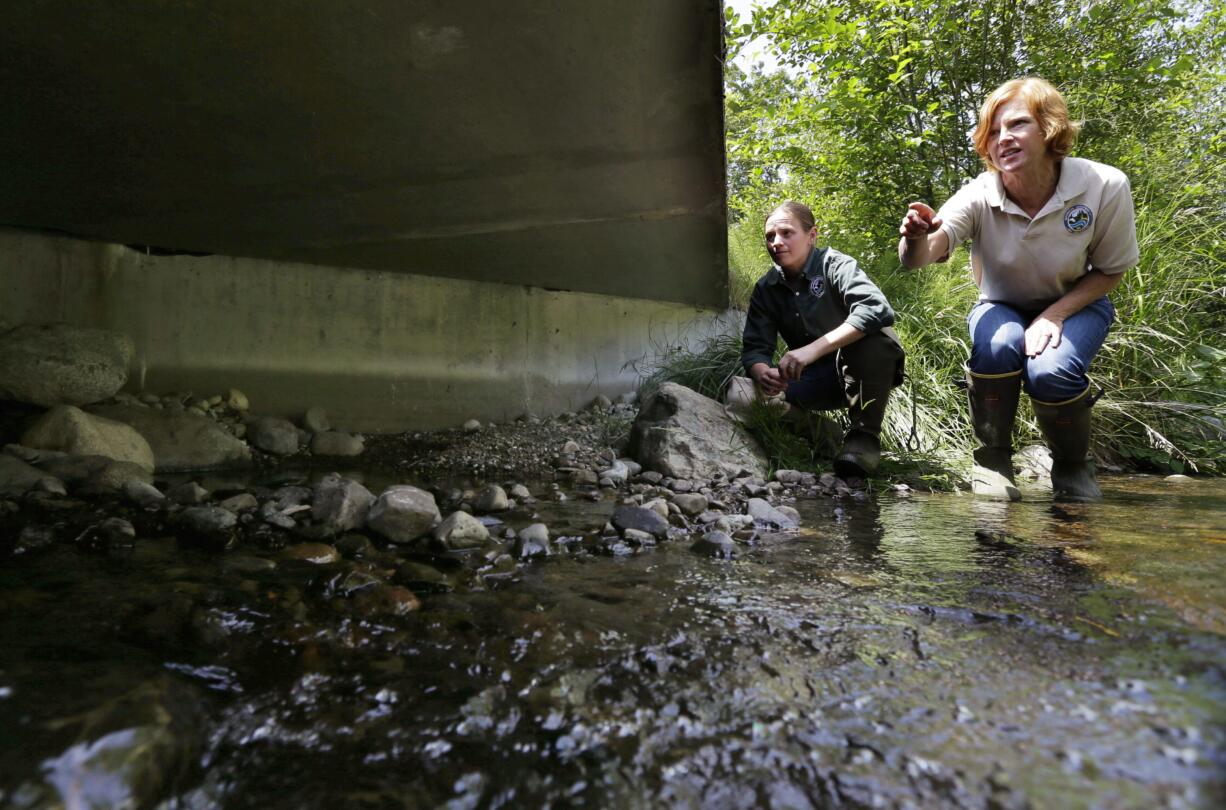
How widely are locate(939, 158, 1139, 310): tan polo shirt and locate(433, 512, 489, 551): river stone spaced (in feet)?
7.33

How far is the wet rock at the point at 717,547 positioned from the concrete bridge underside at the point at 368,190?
1.72 metres

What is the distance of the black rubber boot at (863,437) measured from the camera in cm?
314

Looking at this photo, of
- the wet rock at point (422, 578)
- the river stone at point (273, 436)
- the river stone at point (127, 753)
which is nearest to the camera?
the river stone at point (127, 753)

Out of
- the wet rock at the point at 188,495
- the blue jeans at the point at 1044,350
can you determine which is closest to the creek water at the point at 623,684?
the wet rock at the point at 188,495

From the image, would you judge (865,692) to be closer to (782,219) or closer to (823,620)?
(823,620)

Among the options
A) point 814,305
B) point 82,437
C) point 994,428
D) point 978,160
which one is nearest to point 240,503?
point 82,437

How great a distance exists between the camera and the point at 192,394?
3.68 m

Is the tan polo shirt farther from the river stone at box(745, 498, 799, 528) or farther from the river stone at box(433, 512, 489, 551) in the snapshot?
the river stone at box(433, 512, 489, 551)

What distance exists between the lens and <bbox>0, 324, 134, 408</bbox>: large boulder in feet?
9.51

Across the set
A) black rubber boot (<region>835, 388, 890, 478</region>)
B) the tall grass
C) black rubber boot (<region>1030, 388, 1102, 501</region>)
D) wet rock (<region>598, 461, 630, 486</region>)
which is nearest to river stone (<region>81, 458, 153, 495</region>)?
wet rock (<region>598, 461, 630, 486</region>)

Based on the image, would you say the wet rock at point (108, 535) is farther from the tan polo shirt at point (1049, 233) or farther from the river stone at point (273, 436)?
the tan polo shirt at point (1049, 233)

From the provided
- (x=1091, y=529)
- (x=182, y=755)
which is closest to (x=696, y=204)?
(x=1091, y=529)

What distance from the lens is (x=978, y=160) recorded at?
234 inches

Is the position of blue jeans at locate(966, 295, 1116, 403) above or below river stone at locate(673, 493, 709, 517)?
above
